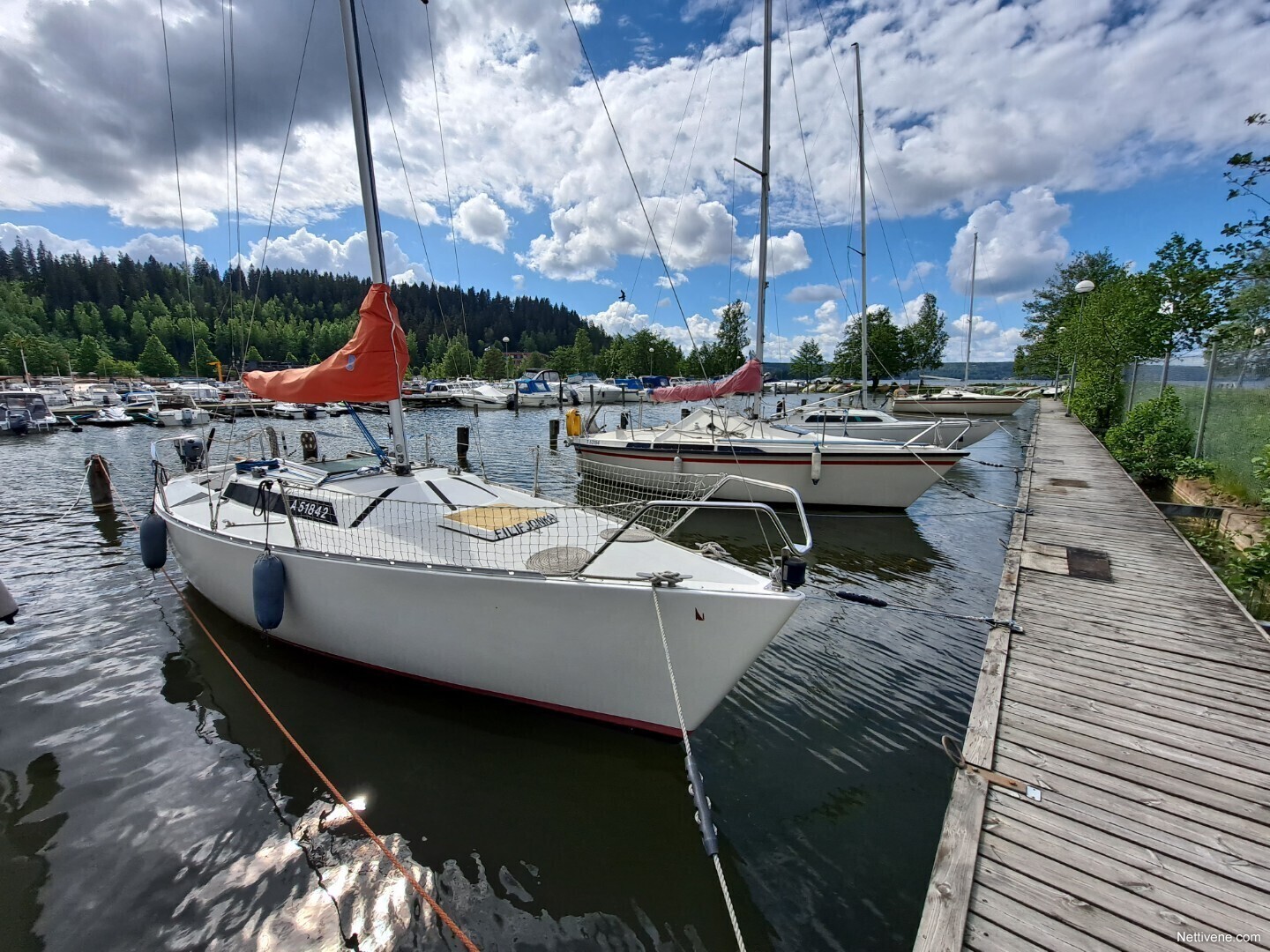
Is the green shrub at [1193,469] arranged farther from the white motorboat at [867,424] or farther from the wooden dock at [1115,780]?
the wooden dock at [1115,780]

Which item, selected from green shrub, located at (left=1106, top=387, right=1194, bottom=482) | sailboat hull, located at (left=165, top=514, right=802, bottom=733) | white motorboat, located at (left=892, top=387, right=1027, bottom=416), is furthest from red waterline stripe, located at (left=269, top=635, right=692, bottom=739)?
white motorboat, located at (left=892, top=387, right=1027, bottom=416)

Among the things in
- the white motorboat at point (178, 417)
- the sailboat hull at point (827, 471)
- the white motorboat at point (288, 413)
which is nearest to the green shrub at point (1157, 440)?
the sailboat hull at point (827, 471)

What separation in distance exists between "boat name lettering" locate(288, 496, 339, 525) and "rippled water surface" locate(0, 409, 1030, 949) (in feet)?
5.12

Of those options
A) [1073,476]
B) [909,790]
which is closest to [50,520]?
[909,790]

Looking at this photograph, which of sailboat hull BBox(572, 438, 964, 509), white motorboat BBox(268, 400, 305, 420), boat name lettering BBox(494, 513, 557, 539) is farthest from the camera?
white motorboat BBox(268, 400, 305, 420)

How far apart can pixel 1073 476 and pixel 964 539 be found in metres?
4.05

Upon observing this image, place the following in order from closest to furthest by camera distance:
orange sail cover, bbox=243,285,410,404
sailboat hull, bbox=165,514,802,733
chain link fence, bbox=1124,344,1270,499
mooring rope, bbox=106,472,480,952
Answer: mooring rope, bbox=106,472,480,952 → sailboat hull, bbox=165,514,802,733 → orange sail cover, bbox=243,285,410,404 → chain link fence, bbox=1124,344,1270,499

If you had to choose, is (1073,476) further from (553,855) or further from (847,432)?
(553,855)

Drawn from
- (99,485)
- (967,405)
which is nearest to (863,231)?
(967,405)

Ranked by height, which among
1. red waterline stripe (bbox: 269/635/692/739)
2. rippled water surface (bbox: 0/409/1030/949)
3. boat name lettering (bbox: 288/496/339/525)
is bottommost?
rippled water surface (bbox: 0/409/1030/949)

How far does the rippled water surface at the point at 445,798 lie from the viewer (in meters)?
Result: 2.93

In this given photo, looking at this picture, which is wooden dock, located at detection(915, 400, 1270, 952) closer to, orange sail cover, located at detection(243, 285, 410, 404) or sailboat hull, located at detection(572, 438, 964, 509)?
sailboat hull, located at detection(572, 438, 964, 509)

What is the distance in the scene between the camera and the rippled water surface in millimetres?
2930

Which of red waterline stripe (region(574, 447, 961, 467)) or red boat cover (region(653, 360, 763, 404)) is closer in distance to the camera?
red waterline stripe (region(574, 447, 961, 467))
